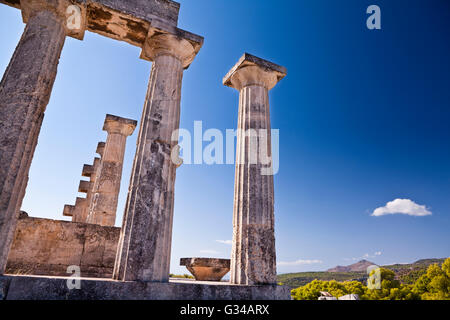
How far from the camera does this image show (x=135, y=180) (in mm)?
6590

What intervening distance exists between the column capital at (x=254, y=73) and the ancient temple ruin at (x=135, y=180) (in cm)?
3

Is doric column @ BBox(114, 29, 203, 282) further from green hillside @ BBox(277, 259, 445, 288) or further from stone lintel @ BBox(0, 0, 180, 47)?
green hillside @ BBox(277, 259, 445, 288)

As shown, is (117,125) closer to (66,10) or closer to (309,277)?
(66,10)

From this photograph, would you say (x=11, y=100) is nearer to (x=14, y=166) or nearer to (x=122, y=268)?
(x=14, y=166)

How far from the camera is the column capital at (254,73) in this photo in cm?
907

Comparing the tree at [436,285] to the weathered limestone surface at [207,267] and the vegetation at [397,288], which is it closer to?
the vegetation at [397,288]

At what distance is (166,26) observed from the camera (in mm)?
8156

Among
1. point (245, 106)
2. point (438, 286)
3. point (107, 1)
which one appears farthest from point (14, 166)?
point (438, 286)

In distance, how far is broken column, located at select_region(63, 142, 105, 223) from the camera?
62.2ft

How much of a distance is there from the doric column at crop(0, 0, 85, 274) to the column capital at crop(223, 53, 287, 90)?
487 centimetres

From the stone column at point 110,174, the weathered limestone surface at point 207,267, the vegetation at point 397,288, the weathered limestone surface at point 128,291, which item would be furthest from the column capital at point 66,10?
the vegetation at point 397,288

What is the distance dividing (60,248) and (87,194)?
12.3 metres
